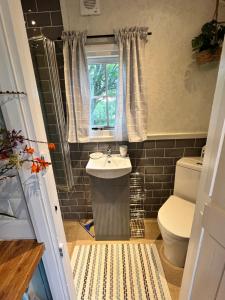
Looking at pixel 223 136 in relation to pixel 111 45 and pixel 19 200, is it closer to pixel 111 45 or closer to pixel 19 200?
pixel 19 200

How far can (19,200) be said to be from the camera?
795 millimetres

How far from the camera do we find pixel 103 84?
1852mm

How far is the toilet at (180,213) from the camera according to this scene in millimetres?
1479

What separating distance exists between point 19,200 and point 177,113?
1610 millimetres

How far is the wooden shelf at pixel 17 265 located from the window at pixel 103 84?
132 cm

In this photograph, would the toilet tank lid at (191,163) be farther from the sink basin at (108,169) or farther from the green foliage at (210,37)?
the green foliage at (210,37)

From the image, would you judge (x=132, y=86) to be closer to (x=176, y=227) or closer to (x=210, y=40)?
(x=210, y=40)

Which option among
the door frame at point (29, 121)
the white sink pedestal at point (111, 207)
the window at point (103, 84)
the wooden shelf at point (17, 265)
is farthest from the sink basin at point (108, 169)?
the wooden shelf at point (17, 265)

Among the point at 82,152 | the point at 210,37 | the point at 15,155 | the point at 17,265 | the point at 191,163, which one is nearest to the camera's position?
the point at 15,155

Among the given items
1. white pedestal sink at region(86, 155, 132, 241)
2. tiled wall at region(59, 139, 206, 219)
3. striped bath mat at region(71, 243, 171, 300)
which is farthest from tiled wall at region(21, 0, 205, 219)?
striped bath mat at region(71, 243, 171, 300)

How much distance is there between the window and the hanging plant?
0.73 meters

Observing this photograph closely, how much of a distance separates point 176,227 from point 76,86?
5.06ft

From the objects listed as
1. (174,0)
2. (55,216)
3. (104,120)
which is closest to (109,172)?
(104,120)

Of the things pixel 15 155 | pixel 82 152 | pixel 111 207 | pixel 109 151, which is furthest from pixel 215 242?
pixel 82 152
